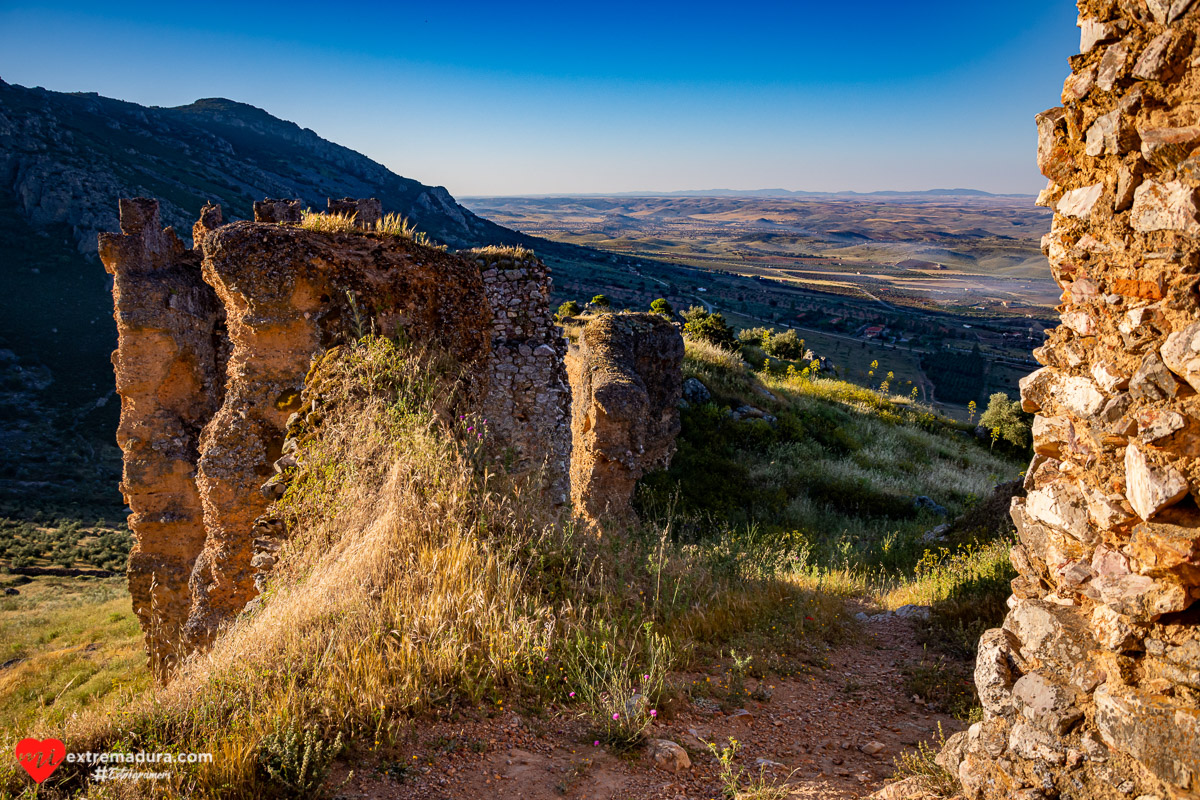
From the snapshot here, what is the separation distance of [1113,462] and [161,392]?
11.7 m

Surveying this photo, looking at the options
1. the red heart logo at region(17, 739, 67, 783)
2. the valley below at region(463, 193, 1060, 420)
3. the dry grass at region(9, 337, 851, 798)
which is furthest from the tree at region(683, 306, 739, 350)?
the red heart logo at region(17, 739, 67, 783)

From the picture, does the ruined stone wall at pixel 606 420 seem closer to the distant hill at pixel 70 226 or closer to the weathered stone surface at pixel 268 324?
the weathered stone surface at pixel 268 324

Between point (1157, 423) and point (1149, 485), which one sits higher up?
point (1157, 423)

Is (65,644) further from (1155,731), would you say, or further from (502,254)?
(1155,731)

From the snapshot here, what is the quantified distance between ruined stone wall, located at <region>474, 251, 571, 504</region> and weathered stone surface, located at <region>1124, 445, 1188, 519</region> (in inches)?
330

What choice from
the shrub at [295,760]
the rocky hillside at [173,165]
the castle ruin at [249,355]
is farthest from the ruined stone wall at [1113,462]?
the rocky hillside at [173,165]

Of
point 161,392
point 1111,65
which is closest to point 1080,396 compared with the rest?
point 1111,65

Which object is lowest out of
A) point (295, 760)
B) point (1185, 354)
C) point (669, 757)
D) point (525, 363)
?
point (669, 757)

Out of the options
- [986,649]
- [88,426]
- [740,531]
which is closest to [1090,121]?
[986,649]

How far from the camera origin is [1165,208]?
2.37m

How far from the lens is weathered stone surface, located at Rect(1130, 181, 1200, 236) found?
2277mm

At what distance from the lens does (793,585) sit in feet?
21.7

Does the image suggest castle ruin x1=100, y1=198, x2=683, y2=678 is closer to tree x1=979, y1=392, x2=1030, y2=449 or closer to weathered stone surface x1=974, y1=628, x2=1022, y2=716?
weathered stone surface x1=974, y1=628, x2=1022, y2=716

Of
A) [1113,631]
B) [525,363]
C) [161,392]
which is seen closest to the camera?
[1113,631]
